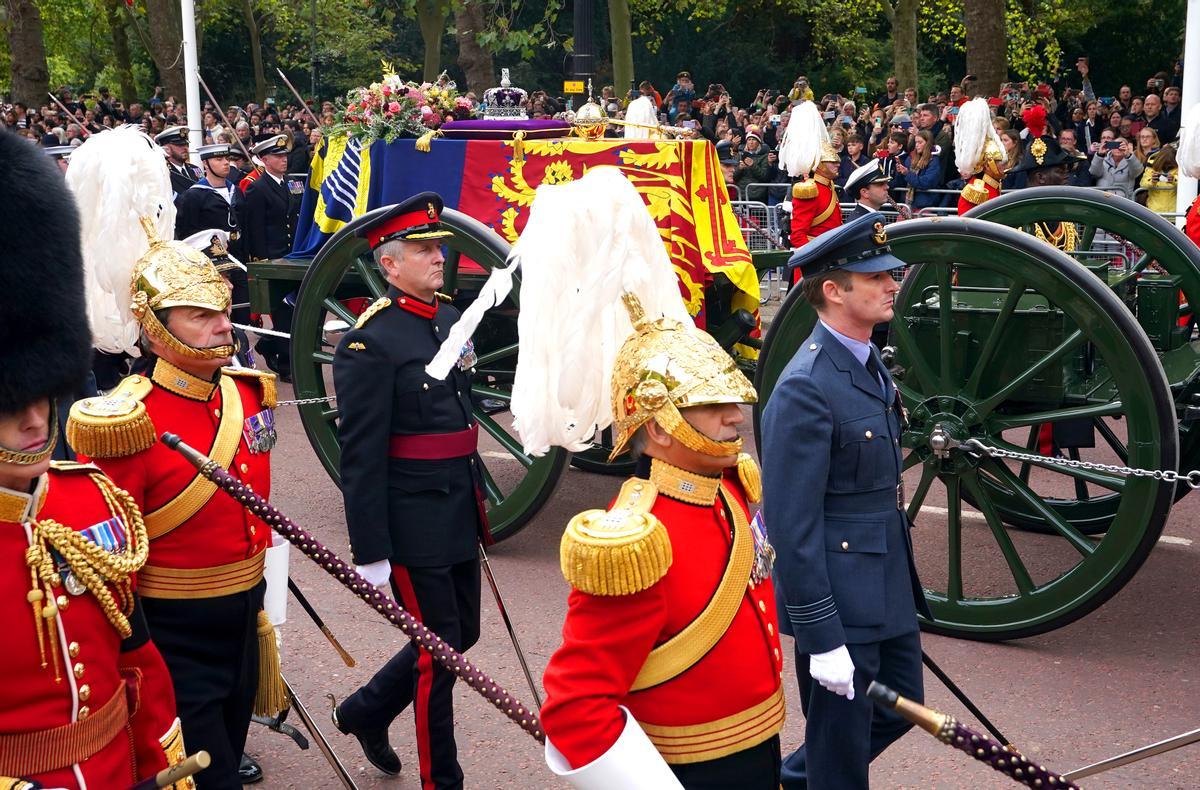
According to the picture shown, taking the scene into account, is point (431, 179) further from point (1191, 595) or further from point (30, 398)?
point (30, 398)

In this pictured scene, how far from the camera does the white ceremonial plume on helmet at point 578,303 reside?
10.7 feet

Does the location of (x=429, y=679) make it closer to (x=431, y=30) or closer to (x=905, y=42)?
(x=905, y=42)

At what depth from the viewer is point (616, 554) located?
2418mm

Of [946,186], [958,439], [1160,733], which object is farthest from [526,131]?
[946,186]

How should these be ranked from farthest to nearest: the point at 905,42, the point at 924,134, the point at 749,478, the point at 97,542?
the point at 905,42, the point at 924,134, the point at 749,478, the point at 97,542

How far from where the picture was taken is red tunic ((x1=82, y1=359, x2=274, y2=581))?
12.0ft

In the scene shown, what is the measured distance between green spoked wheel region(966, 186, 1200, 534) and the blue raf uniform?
2.01 metres

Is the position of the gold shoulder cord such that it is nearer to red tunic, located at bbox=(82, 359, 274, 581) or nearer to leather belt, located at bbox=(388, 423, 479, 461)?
red tunic, located at bbox=(82, 359, 274, 581)

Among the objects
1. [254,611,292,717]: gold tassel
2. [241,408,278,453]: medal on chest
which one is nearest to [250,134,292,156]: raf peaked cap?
[241,408,278,453]: medal on chest

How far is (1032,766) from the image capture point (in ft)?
7.70

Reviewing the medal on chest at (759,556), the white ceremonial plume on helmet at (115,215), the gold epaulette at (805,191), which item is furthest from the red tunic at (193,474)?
the gold epaulette at (805,191)

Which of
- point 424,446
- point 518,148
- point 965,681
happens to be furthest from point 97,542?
point 518,148

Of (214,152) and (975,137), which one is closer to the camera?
(975,137)

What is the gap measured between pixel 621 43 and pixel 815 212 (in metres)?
11.4
